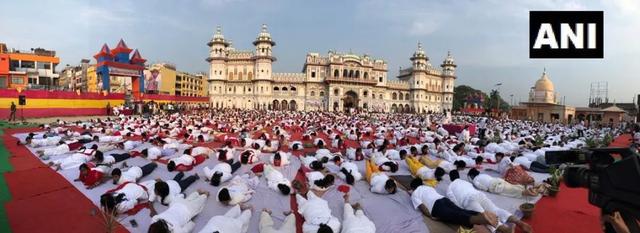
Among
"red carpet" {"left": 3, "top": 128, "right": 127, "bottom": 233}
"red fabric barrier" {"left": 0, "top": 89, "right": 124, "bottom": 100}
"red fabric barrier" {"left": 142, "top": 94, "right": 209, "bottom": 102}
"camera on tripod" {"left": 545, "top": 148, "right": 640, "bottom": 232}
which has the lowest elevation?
"red carpet" {"left": 3, "top": 128, "right": 127, "bottom": 233}

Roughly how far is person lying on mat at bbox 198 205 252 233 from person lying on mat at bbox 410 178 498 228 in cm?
252

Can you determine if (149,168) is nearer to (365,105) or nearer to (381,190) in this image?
(381,190)

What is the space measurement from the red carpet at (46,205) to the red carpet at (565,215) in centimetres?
561

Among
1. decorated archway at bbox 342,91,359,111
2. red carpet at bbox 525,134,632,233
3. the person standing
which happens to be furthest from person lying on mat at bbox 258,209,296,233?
decorated archway at bbox 342,91,359,111

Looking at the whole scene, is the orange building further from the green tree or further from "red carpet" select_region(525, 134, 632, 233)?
the green tree

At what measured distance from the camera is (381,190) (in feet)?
19.0

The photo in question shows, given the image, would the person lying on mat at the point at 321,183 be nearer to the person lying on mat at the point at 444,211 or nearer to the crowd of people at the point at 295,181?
the crowd of people at the point at 295,181

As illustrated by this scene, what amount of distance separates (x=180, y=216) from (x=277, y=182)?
2193mm

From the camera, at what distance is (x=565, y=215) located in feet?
15.9

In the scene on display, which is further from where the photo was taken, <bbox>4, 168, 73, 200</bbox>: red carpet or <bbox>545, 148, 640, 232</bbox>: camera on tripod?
<bbox>4, 168, 73, 200</bbox>: red carpet

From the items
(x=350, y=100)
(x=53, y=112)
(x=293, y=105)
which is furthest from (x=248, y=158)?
(x=350, y=100)

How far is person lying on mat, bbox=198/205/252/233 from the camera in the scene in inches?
139

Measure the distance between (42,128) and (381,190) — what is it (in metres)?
14.5

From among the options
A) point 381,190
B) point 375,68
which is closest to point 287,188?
point 381,190
